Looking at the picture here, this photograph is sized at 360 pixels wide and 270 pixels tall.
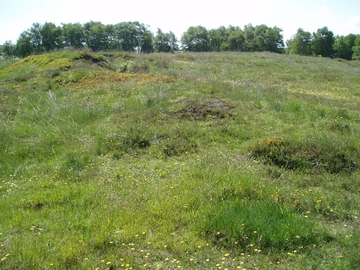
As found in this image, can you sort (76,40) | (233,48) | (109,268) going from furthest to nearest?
(233,48) → (76,40) → (109,268)

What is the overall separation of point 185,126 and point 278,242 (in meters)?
5.57

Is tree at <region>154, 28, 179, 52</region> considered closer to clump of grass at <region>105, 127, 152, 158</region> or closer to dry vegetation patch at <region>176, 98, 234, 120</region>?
dry vegetation patch at <region>176, 98, 234, 120</region>

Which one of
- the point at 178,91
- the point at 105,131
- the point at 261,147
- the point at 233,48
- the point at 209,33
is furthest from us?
the point at 209,33

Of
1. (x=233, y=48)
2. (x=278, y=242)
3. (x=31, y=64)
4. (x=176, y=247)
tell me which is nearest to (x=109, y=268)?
(x=176, y=247)

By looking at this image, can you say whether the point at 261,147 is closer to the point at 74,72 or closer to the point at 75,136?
the point at 75,136

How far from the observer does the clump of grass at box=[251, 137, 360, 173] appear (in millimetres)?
7332

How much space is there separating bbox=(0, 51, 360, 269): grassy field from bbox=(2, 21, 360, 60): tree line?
1786 inches

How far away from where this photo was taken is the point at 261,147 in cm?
783

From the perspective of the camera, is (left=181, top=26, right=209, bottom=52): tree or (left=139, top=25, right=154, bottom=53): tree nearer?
(left=139, top=25, right=154, bottom=53): tree

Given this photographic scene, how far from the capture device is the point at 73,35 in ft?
195

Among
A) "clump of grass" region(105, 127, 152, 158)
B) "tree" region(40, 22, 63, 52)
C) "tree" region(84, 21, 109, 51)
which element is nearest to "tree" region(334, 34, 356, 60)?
"tree" region(84, 21, 109, 51)

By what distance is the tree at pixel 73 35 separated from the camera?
58672mm

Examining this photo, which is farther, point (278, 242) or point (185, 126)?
point (185, 126)

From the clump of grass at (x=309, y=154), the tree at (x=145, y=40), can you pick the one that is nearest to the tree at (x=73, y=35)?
the tree at (x=145, y=40)
